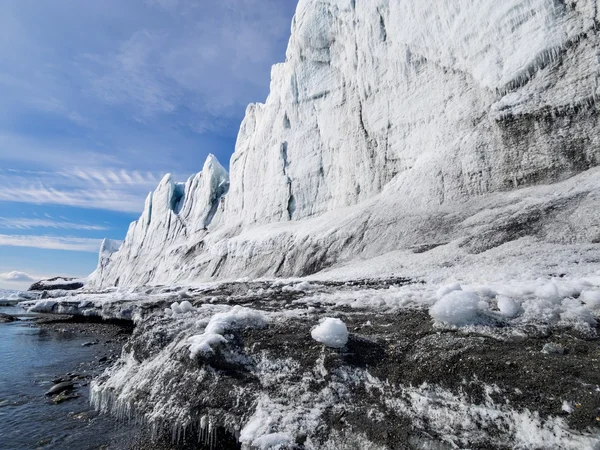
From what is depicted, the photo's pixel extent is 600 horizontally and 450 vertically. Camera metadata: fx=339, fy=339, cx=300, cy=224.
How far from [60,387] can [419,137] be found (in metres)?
22.1

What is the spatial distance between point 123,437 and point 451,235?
15.6 meters

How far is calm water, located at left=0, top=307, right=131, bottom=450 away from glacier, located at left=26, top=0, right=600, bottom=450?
1.72 ft

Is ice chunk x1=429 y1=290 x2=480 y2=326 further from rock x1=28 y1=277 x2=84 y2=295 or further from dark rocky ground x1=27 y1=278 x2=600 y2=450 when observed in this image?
rock x1=28 y1=277 x2=84 y2=295

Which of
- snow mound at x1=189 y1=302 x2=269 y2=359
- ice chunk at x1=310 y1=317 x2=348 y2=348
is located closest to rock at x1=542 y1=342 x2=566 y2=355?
ice chunk at x1=310 y1=317 x2=348 y2=348

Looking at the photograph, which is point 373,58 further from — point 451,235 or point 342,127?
point 451,235

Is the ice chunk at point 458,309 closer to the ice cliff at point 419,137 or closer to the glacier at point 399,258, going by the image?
the glacier at point 399,258

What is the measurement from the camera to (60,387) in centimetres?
910

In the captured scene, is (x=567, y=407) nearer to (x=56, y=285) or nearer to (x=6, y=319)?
(x=6, y=319)

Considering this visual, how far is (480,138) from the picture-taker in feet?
61.1

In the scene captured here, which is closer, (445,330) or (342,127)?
(445,330)

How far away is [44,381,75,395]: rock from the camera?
8.84 meters

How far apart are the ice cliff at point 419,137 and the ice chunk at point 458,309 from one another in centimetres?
908

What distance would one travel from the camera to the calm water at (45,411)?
6.17 m

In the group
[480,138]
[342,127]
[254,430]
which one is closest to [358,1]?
[342,127]
